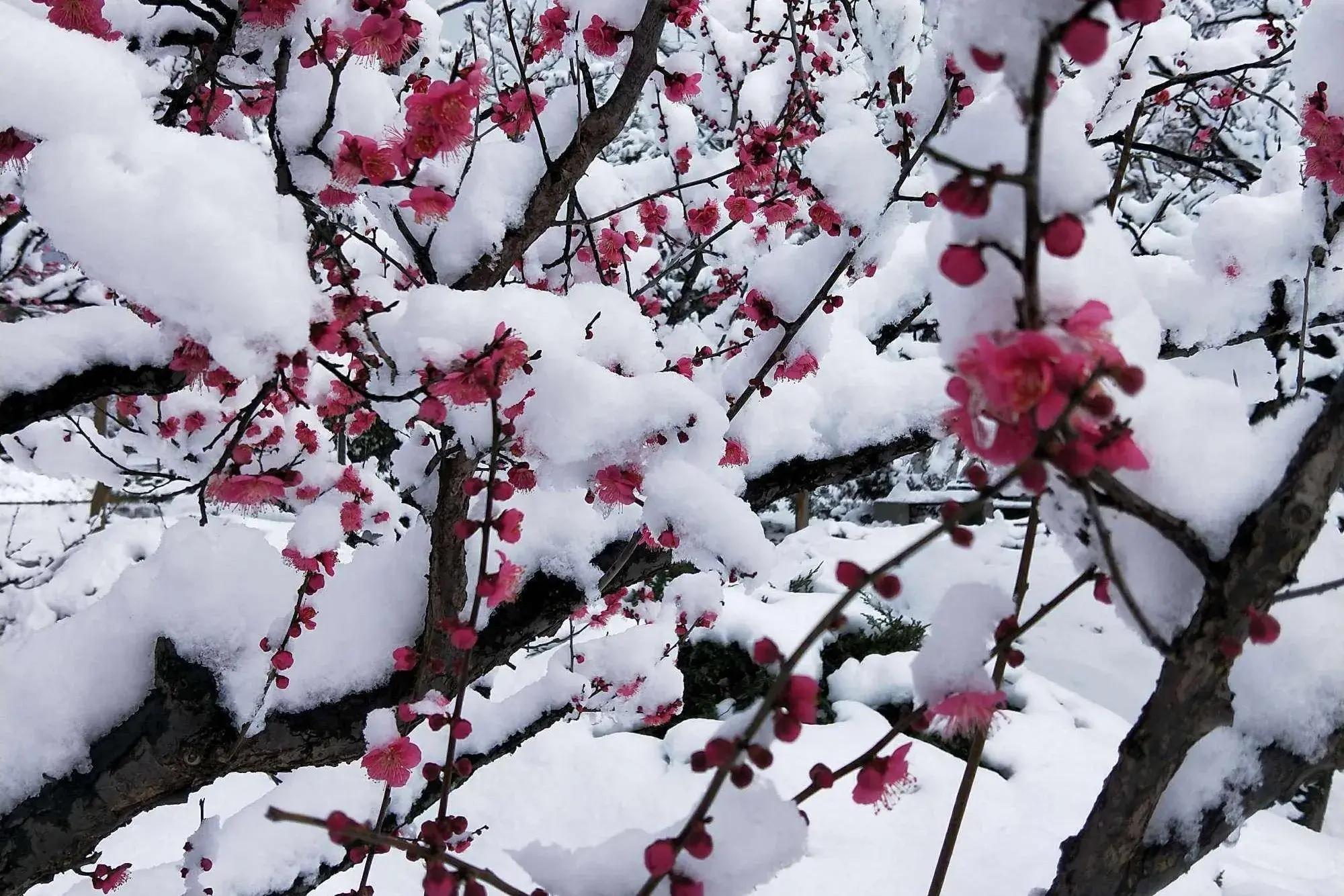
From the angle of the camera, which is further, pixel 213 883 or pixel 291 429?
pixel 291 429

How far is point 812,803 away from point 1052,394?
344cm

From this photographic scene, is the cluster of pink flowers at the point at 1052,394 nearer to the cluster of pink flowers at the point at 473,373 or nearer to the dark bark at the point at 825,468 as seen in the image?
the cluster of pink flowers at the point at 473,373

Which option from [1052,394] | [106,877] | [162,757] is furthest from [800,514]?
[1052,394]

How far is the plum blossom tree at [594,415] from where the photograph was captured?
0.64 m

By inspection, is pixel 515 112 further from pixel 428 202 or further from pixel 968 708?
pixel 968 708

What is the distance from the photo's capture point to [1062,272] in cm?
60

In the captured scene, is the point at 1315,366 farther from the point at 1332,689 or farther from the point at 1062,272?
the point at 1062,272

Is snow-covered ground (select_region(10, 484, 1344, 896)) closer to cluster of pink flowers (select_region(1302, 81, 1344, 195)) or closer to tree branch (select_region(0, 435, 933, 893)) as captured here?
tree branch (select_region(0, 435, 933, 893))

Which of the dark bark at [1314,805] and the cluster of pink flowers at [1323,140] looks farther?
the dark bark at [1314,805]

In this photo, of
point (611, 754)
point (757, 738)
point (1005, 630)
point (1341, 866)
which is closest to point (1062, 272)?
point (1005, 630)

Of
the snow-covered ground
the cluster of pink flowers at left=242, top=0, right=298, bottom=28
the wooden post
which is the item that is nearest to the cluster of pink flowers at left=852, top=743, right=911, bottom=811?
the snow-covered ground

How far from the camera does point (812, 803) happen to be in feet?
11.4

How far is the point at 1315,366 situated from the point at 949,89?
4268mm

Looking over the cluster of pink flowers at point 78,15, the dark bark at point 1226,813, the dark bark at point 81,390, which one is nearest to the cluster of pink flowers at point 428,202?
the cluster of pink flowers at point 78,15
